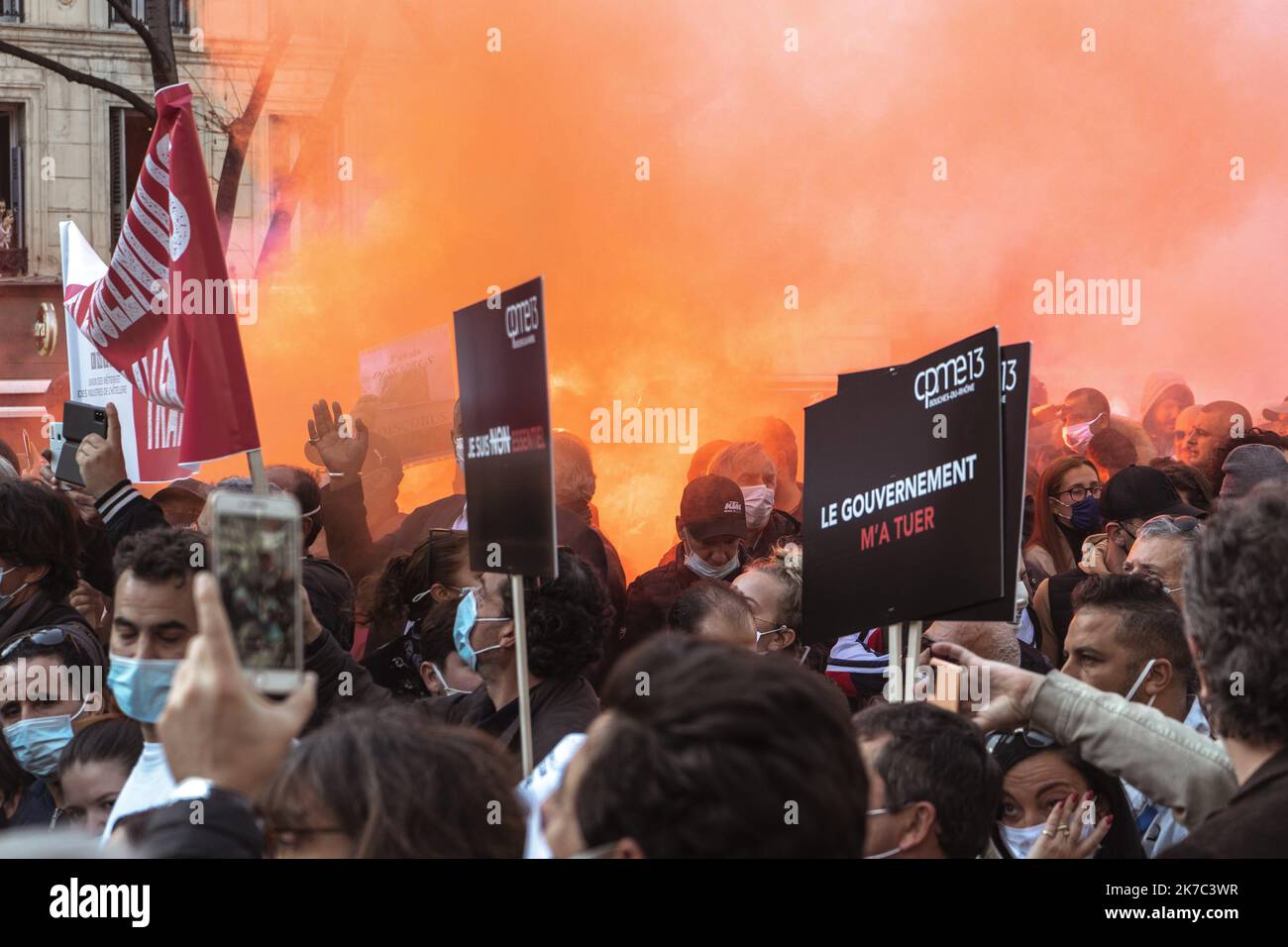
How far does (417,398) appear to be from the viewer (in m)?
7.13

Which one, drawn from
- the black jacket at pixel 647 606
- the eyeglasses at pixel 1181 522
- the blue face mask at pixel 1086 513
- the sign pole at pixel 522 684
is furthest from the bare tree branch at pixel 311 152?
the sign pole at pixel 522 684

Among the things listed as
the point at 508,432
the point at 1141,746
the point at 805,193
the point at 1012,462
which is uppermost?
the point at 805,193

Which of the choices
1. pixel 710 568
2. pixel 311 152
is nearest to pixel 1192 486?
pixel 710 568

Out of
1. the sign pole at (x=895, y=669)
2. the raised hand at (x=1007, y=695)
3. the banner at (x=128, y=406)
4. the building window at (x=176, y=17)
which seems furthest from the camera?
the building window at (x=176, y=17)

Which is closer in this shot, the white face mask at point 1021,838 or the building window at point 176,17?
the white face mask at point 1021,838

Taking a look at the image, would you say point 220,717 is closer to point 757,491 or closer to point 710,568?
point 710,568

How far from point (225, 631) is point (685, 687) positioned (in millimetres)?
520

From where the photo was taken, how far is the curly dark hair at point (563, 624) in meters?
3.62

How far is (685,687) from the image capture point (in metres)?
1.69

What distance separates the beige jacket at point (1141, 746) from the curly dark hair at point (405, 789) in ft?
3.97

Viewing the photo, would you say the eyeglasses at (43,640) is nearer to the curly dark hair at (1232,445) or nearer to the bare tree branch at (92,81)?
the curly dark hair at (1232,445)

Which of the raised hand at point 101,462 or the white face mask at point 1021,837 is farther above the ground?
the raised hand at point 101,462

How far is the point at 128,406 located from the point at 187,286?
7.31 feet

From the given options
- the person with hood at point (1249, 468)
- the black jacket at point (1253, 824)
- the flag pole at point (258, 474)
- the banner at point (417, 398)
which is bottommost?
the black jacket at point (1253, 824)
